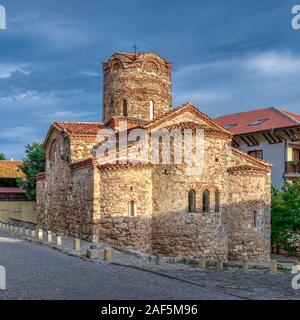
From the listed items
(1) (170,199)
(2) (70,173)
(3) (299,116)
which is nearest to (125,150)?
(1) (170,199)

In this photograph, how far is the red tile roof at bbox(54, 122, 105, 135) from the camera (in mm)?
25480

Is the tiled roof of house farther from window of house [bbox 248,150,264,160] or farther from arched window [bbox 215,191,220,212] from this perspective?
arched window [bbox 215,191,220,212]

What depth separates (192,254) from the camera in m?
20.8

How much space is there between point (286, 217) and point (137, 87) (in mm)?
10592

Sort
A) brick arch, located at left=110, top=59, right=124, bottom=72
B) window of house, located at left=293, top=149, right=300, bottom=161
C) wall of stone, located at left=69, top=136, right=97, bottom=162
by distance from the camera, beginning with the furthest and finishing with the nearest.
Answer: window of house, located at left=293, top=149, right=300, bottom=161, brick arch, located at left=110, top=59, right=124, bottom=72, wall of stone, located at left=69, top=136, right=97, bottom=162

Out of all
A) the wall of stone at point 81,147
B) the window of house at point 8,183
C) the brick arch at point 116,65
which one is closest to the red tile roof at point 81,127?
the wall of stone at point 81,147

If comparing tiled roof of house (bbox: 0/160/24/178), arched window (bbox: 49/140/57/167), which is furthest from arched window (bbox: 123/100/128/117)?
tiled roof of house (bbox: 0/160/24/178)

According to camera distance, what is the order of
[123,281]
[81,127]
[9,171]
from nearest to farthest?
[123,281] → [81,127] → [9,171]

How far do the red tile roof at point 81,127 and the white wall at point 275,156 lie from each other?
1148 cm

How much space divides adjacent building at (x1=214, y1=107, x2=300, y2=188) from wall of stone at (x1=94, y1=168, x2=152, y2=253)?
1330cm

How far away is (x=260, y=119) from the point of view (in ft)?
115

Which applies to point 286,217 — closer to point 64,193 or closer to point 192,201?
point 192,201

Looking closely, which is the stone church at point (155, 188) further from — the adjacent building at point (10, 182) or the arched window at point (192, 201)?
the adjacent building at point (10, 182)

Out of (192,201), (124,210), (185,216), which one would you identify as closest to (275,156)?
(192,201)
